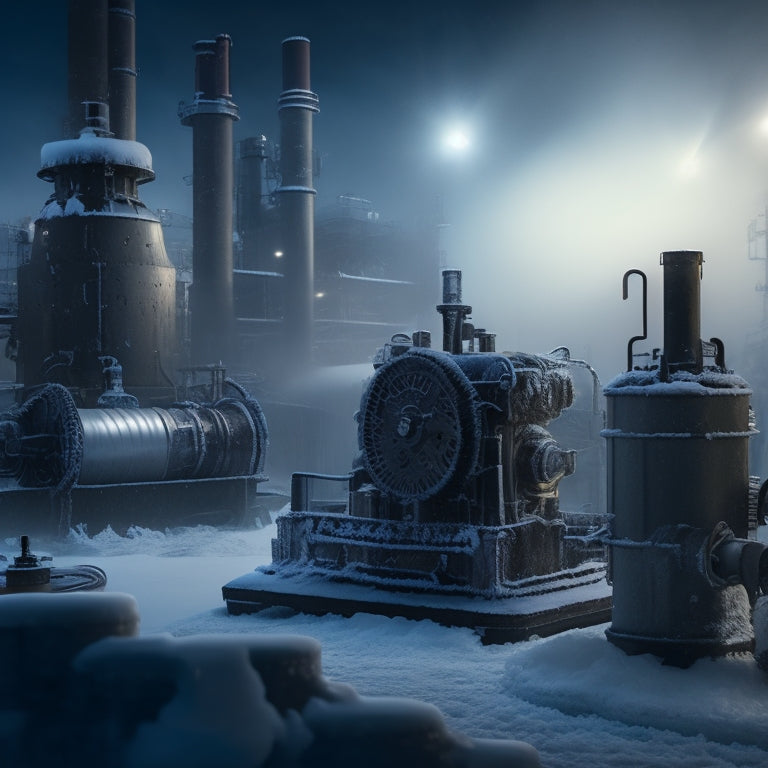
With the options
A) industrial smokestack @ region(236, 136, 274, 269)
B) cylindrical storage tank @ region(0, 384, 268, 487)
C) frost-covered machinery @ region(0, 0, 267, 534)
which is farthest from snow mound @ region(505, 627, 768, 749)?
industrial smokestack @ region(236, 136, 274, 269)

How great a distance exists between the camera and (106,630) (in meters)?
3.59

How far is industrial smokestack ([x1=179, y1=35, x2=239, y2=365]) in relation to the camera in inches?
1100

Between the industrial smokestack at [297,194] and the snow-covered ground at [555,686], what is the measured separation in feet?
67.4

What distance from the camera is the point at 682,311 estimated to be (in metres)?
7.76

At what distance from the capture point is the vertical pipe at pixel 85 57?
23.4 m

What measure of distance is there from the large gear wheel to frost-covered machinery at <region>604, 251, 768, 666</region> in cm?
216

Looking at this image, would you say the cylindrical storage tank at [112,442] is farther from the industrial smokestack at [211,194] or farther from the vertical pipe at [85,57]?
the industrial smokestack at [211,194]

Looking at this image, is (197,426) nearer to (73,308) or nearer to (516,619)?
(73,308)

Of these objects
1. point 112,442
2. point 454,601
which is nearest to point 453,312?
point 454,601

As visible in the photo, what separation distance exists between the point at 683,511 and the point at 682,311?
1393mm

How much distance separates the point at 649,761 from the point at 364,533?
4.63m

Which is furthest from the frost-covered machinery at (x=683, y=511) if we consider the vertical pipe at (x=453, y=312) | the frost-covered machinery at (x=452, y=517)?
the vertical pipe at (x=453, y=312)

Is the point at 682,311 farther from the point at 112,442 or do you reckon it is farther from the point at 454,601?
the point at 112,442

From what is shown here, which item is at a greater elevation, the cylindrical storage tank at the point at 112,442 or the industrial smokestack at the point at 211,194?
the industrial smokestack at the point at 211,194
